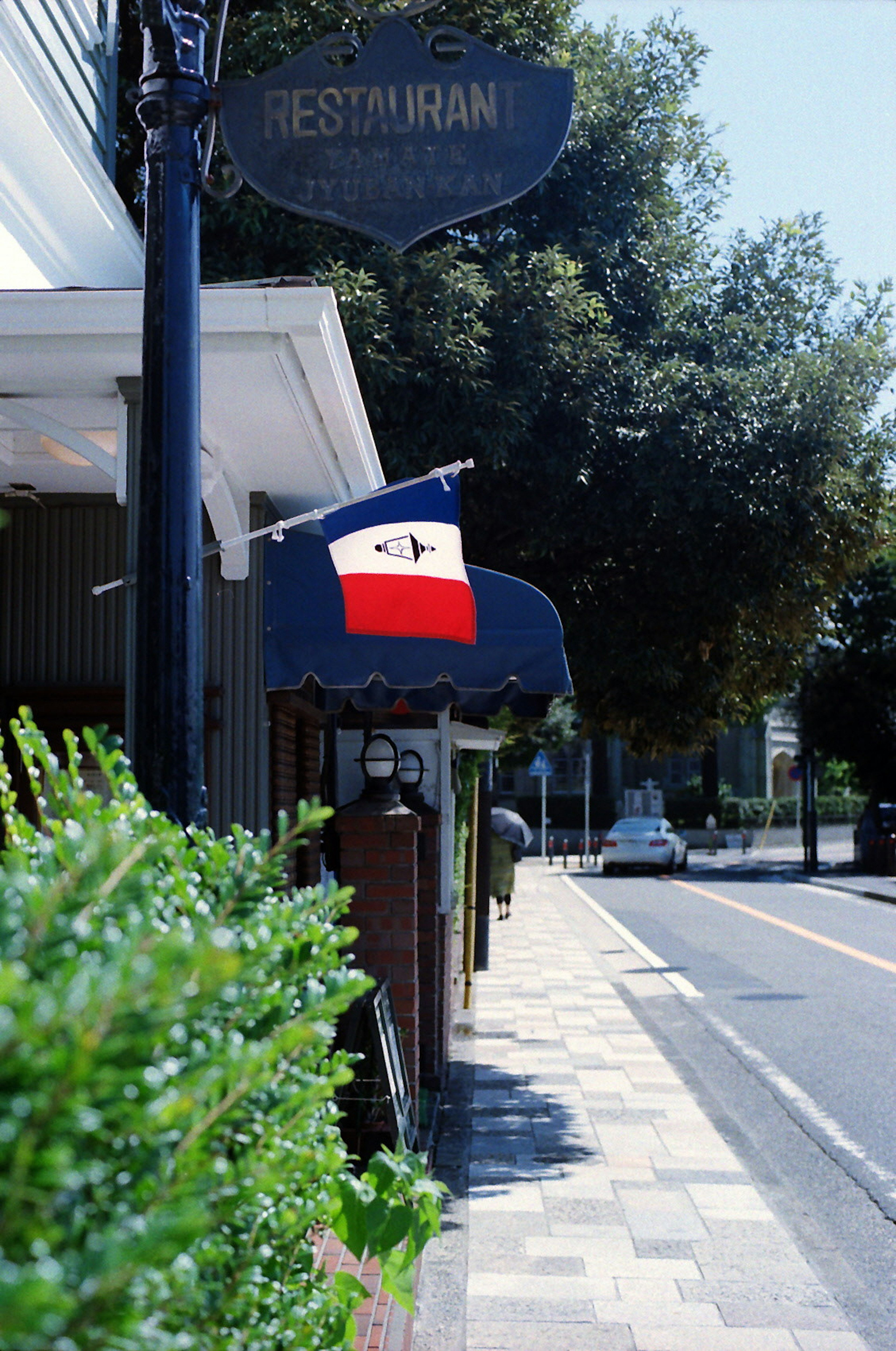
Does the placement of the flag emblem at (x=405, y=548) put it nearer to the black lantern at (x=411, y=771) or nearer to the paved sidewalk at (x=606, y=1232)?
the paved sidewalk at (x=606, y=1232)

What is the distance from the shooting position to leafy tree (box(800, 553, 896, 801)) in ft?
122

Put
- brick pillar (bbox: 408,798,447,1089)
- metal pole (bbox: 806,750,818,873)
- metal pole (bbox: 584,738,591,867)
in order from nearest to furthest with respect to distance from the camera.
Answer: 1. brick pillar (bbox: 408,798,447,1089)
2. metal pole (bbox: 806,750,818,873)
3. metal pole (bbox: 584,738,591,867)

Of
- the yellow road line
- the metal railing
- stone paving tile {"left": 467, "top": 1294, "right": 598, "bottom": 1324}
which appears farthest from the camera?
the yellow road line

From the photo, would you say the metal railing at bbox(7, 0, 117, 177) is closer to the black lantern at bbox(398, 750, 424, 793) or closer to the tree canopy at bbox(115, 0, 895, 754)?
the tree canopy at bbox(115, 0, 895, 754)

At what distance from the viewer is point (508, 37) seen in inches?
409

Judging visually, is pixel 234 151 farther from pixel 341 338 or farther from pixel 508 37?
pixel 508 37

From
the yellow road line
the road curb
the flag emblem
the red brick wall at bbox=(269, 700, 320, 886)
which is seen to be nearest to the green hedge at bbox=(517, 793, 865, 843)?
the road curb

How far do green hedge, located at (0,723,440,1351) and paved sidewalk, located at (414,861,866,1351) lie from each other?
2.46 m

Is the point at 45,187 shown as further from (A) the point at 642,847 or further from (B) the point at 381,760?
(A) the point at 642,847

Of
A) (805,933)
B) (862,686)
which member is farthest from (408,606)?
(862,686)

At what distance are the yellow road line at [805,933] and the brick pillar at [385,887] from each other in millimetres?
8974

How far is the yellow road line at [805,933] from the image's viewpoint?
15375mm

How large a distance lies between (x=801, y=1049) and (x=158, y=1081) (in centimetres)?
978

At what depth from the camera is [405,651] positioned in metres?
6.40
